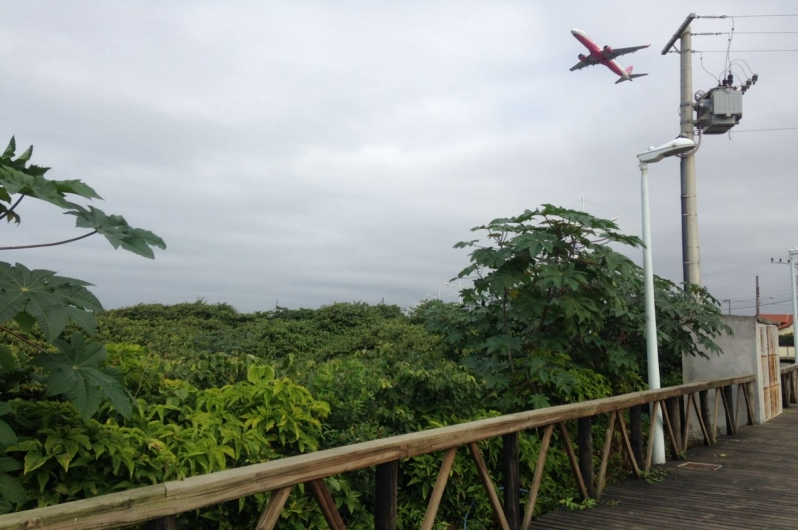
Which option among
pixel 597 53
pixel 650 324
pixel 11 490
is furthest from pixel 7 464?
pixel 597 53

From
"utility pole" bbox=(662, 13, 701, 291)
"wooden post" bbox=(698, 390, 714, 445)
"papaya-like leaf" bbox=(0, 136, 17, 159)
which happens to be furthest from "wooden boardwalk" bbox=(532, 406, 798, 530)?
"utility pole" bbox=(662, 13, 701, 291)

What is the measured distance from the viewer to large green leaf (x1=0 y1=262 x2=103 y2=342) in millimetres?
2240

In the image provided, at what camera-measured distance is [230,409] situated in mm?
3822

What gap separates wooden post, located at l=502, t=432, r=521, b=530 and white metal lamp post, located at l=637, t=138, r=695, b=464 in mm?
2820

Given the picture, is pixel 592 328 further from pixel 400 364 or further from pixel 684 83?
pixel 684 83

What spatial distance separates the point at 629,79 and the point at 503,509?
729 inches

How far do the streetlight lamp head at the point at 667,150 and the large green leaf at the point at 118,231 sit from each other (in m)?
6.11

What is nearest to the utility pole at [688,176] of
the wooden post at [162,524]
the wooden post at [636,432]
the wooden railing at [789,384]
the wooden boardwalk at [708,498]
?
the wooden railing at [789,384]

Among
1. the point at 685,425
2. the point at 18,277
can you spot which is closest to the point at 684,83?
the point at 685,425

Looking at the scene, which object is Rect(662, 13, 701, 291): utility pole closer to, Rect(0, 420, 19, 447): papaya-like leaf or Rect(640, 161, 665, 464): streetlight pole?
Rect(640, 161, 665, 464): streetlight pole

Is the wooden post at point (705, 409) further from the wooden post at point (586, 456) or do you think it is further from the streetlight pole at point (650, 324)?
the wooden post at point (586, 456)

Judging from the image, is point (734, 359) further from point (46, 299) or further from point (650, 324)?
point (46, 299)

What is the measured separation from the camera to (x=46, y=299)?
2309mm

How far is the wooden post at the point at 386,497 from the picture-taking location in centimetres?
363
